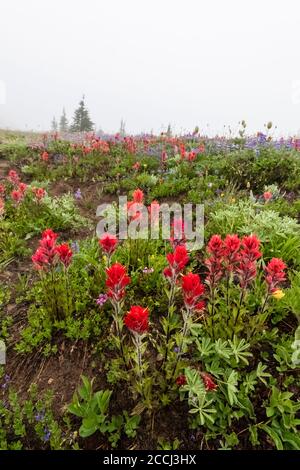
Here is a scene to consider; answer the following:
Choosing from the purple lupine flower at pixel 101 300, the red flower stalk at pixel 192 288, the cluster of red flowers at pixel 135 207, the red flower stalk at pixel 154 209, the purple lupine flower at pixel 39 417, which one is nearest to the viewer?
the red flower stalk at pixel 192 288

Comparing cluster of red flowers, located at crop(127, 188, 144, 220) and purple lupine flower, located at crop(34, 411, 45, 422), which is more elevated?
cluster of red flowers, located at crop(127, 188, 144, 220)

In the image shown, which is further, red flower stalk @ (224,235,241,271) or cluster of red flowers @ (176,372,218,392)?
red flower stalk @ (224,235,241,271)

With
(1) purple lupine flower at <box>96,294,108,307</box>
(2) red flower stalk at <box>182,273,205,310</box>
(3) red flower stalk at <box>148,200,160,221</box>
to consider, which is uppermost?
(3) red flower stalk at <box>148,200,160,221</box>

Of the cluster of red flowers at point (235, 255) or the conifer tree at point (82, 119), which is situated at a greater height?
the conifer tree at point (82, 119)

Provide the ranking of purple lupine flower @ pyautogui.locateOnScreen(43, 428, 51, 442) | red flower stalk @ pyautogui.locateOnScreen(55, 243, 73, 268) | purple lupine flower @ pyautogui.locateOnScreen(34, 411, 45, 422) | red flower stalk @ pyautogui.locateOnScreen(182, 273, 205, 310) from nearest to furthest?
1. red flower stalk @ pyautogui.locateOnScreen(182, 273, 205, 310)
2. purple lupine flower @ pyautogui.locateOnScreen(43, 428, 51, 442)
3. purple lupine flower @ pyautogui.locateOnScreen(34, 411, 45, 422)
4. red flower stalk @ pyautogui.locateOnScreen(55, 243, 73, 268)

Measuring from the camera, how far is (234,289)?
3463mm

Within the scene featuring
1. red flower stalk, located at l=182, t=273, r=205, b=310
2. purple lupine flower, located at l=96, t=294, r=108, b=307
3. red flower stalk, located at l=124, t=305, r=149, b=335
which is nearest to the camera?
red flower stalk, located at l=124, t=305, r=149, b=335

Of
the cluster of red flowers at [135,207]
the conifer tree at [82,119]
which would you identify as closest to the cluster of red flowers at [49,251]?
the cluster of red flowers at [135,207]

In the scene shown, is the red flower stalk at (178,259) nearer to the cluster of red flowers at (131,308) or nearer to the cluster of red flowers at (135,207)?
the cluster of red flowers at (131,308)

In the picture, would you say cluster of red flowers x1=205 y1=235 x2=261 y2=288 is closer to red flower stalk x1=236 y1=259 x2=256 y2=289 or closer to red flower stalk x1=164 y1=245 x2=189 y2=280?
red flower stalk x1=236 y1=259 x2=256 y2=289

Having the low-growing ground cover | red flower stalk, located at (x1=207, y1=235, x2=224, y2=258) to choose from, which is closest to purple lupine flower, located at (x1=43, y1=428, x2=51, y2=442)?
the low-growing ground cover

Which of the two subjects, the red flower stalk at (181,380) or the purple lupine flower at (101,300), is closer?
the red flower stalk at (181,380)

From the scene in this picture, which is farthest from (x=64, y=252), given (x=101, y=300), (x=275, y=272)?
(x=275, y=272)
